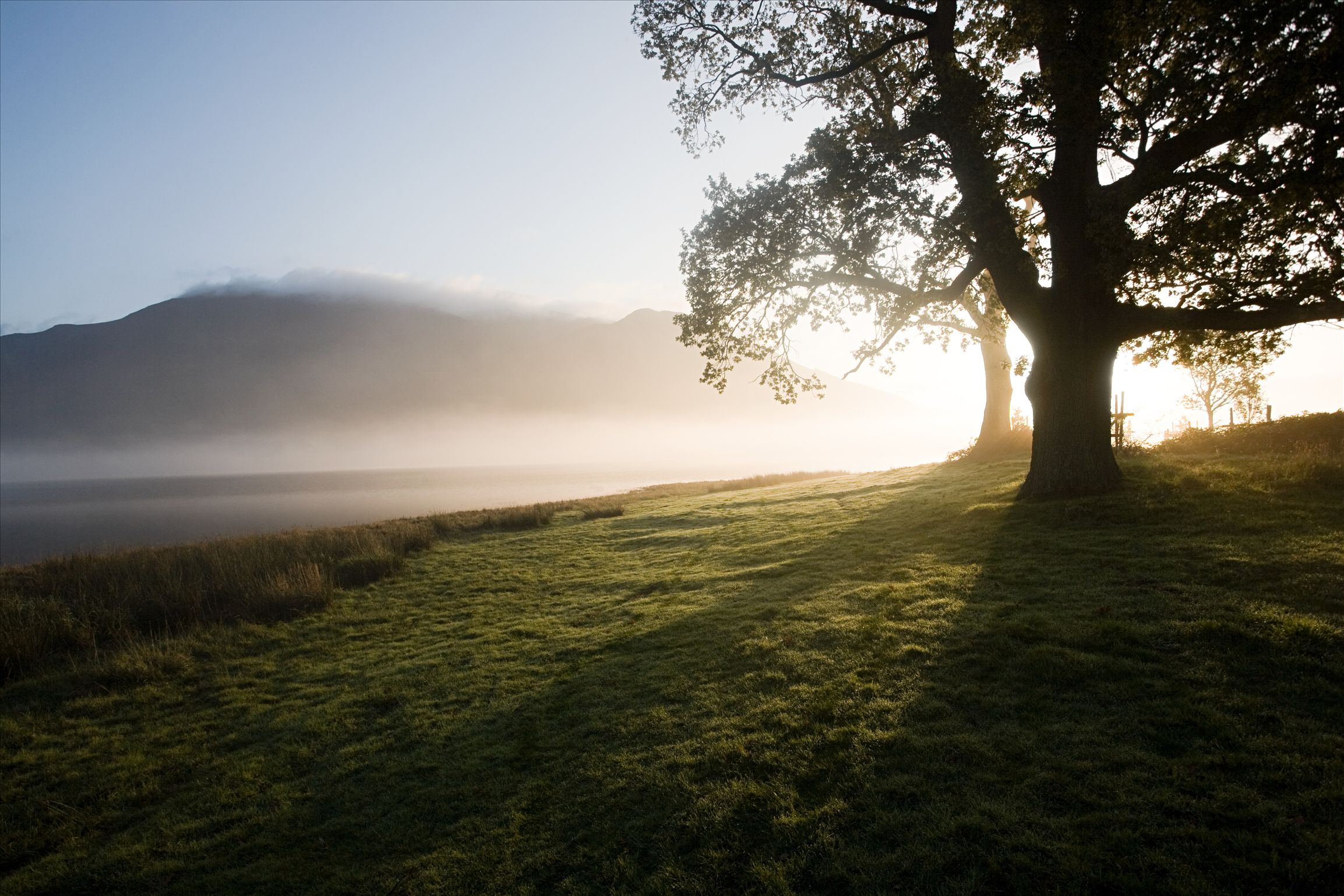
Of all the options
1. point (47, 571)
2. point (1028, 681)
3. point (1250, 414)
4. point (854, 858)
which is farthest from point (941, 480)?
point (1250, 414)

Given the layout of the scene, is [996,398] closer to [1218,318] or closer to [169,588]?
[1218,318]

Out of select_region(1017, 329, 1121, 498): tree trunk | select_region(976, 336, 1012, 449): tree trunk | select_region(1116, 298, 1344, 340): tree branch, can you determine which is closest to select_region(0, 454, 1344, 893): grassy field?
select_region(1017, 329, 1121, 498): tree trunk

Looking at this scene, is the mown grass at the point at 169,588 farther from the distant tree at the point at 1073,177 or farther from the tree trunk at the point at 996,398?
the tree trunk at the point at 996,398

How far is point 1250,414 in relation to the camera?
40.8m

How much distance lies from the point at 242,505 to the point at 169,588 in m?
72.2

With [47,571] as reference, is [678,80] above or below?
above

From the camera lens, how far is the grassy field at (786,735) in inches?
184

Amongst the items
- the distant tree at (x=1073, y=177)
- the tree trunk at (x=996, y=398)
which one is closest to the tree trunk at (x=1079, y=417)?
the distant tree at (x=1073, y=177)

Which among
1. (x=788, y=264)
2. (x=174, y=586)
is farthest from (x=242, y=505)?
(x=788, y=264)

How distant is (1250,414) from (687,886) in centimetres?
5200

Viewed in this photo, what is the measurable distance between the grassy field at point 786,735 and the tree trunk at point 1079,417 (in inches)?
54.3

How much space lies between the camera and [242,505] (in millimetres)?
76812

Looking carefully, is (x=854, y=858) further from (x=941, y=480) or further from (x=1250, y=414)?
(x=1250, y=414)

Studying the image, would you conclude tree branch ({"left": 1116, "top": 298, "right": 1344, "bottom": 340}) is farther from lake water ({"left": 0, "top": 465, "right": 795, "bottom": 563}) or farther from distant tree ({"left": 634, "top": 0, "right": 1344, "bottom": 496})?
lake water ({"left": 0, "top": 465, "right": 795, "bottom": 563})
